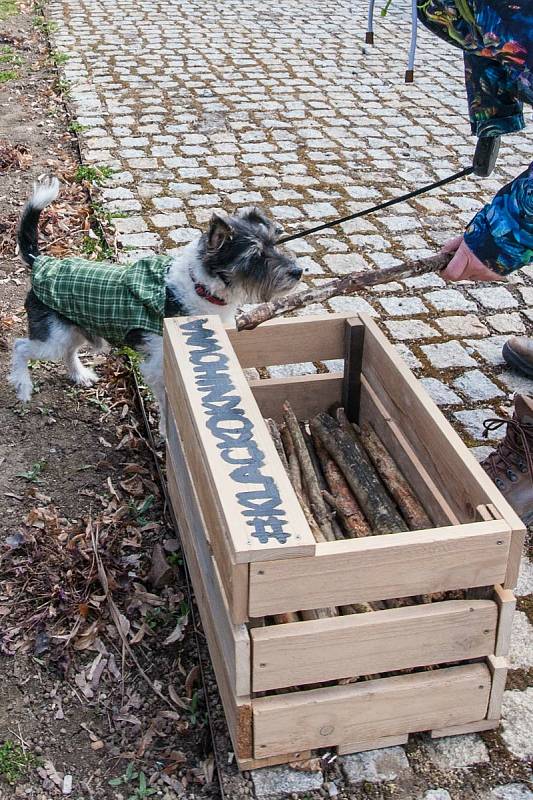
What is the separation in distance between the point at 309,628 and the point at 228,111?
7.12 meters

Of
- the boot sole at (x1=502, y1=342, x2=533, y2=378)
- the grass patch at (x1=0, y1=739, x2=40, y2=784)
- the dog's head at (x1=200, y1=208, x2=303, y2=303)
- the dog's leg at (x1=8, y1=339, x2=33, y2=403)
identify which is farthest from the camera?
the boot sole at (x1=502, y1=342, x2=533, y2=378)

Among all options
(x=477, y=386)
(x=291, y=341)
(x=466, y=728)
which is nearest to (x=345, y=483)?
(x=291, y=341)

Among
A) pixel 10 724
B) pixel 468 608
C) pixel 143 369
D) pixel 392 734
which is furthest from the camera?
pixel 143 369

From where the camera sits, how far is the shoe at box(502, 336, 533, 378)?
4.55 m

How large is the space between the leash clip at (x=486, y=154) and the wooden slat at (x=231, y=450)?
142 cm

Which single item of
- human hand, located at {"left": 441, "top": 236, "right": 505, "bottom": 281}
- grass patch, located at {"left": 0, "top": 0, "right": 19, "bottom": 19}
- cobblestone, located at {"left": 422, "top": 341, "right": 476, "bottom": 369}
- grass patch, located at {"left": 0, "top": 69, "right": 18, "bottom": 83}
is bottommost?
grass patch, located at {"left": 0, "top": 0, "right": 19, "bottom": 19}

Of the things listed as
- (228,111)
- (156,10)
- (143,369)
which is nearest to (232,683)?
(143,369)

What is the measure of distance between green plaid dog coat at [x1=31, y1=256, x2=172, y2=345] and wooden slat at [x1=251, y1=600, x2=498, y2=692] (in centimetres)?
196

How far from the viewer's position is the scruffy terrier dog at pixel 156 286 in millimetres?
3904

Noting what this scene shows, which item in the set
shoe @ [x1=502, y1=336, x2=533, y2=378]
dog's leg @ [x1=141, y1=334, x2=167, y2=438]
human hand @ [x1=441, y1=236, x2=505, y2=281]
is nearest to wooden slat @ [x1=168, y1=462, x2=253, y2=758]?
dog's leg @ [x1=141, y1=334, x2=167, y2=438]

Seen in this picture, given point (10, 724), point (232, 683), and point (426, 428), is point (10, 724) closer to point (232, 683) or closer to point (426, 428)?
point (232, 683)

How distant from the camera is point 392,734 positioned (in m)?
2.60

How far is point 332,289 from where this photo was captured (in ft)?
10.8

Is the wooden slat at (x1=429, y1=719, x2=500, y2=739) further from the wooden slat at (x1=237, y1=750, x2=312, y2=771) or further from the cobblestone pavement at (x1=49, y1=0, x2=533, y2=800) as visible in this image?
the wooden slat at (x1=237, y1=750, x2=312, y2=771)
